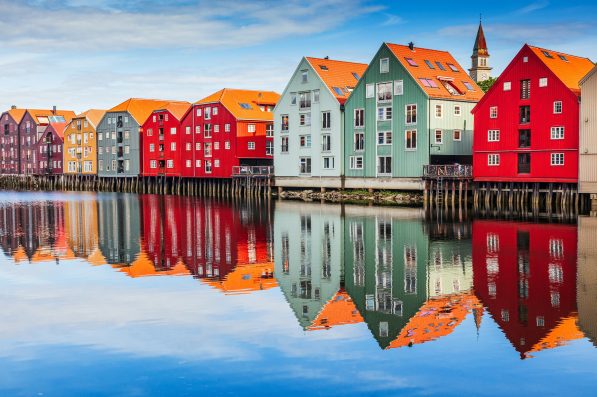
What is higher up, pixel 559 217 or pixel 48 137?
pixel 48 137

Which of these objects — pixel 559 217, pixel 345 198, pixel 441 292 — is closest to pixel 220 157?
pixel 345 198

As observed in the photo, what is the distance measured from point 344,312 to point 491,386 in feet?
23.3

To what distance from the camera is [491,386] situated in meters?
14.9

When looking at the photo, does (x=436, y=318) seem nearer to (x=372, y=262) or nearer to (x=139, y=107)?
(x=372, y=262)

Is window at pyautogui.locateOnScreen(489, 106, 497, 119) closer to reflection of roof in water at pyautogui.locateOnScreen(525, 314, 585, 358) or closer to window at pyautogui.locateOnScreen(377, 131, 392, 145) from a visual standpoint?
window at pyautogui.locateOnScreen(377, 131, 392, 145)

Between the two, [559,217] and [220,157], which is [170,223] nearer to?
[559,217]

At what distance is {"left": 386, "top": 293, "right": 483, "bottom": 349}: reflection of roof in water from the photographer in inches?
730

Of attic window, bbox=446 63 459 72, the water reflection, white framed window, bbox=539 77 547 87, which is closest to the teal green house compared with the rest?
attic window, bbox=446 63 459 72

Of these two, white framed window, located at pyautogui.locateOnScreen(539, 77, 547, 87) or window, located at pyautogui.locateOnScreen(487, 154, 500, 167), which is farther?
window, located at pyautogui.locateOnScreen(487, 154, 500, 167)

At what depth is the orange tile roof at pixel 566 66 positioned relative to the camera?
201ft

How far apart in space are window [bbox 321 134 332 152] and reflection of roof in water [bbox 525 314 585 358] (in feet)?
198

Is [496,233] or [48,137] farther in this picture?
[48,137]

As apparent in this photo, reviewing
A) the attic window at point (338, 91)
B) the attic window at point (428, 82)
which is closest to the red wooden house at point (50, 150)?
the attic window at point (338, 91)

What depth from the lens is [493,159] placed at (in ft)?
213
